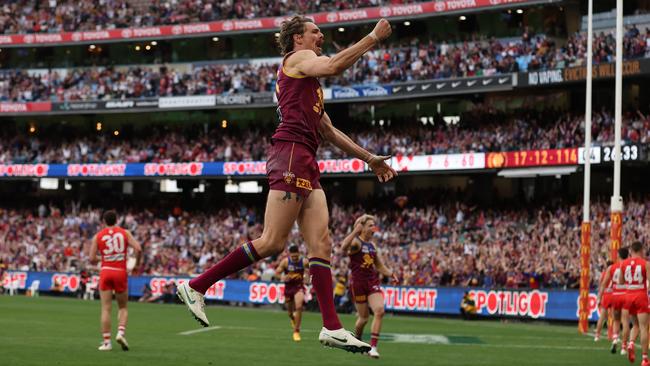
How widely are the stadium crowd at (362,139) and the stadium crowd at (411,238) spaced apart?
2835 mm

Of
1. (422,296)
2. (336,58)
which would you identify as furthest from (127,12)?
(336,58)

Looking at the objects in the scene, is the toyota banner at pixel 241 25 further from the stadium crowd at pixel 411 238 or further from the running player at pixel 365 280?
the running player at pixel 365 280

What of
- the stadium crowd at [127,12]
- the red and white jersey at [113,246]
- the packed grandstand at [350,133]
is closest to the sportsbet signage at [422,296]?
the packed grandstand at [350,133]

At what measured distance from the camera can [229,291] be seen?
45656mm

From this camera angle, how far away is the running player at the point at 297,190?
27.4 feet

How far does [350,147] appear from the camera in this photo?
901cm

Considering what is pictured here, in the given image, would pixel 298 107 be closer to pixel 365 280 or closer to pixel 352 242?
pixel 352 242

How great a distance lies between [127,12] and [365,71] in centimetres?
1841

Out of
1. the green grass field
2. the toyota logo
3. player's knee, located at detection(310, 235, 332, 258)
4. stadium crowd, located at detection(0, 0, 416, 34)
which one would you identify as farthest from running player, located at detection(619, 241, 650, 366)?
stadium crowd, located at detection(0, 0, 416, 34)

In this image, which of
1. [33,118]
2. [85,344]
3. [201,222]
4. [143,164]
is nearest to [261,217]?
[201,222]

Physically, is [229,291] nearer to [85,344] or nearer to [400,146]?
[400,146]

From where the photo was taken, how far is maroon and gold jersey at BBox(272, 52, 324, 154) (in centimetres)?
855

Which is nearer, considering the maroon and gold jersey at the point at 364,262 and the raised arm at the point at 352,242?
the raised arm at the point at 352,242

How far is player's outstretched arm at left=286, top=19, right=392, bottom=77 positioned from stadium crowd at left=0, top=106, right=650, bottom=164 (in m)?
34.9
